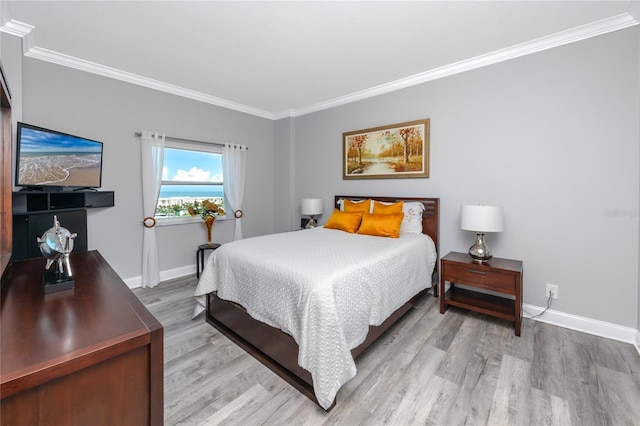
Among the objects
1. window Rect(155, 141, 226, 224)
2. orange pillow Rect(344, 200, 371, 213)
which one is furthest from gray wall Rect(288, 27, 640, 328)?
window Rect(155, 141, 226, 224)

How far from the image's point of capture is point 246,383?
6.01 ft

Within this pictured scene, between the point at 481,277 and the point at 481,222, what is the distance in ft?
1.66

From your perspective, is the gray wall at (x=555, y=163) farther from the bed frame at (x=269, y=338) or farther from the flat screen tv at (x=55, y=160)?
the flat screen tv at (x=55, y=160)

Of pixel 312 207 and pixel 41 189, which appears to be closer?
pixel 41 189

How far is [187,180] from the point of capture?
13.4 ft

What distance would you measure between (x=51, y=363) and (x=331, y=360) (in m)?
1.22

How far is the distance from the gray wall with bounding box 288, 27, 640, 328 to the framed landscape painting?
0.47 feet

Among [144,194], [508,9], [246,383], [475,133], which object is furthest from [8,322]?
[475,133]

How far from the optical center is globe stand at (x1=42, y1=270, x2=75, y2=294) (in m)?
1.18

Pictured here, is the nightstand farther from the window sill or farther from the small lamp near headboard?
the window sill

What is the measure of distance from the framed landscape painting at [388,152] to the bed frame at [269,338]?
5.24 feet

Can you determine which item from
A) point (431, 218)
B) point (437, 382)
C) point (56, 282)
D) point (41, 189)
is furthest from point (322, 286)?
point (41, 189)

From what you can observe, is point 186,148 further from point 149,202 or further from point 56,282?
point 56,282

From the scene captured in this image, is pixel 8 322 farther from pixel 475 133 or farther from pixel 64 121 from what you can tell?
pixel 475 133
